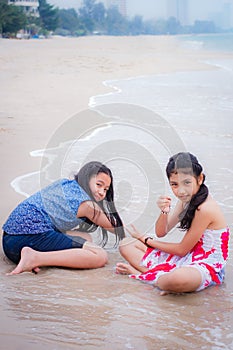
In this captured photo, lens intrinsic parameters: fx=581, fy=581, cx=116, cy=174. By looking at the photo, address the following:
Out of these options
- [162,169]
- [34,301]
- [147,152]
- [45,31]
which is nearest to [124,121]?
[147,152]

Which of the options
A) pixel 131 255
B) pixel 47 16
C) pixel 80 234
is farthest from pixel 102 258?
pixel 47 16

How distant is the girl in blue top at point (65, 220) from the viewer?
Answer: 11.0ft

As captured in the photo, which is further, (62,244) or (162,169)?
(162,169)

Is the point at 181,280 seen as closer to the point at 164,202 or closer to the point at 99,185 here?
the point at 164,202

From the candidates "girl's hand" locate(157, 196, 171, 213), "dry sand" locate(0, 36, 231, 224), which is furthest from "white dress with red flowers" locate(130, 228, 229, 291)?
"dry sand" locate(0, 36, 231, 224)

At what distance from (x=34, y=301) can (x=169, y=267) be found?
780 millimetres

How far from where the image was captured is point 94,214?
341 centimetres

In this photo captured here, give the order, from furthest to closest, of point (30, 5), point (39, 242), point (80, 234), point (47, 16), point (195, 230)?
point (30, 5)
point (47, 16)
point (80, 234)
point (39, 242)
point (195, 230)

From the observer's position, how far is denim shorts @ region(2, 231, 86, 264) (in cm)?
338

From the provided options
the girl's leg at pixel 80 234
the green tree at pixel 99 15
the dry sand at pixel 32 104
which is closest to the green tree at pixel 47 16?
the green tree at pixel 99 15

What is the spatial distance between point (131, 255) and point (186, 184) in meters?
0.58

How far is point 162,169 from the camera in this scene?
579 cm

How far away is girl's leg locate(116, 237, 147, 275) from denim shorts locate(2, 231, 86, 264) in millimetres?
265

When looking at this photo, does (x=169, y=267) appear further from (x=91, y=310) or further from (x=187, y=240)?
(x=91, y=310)
